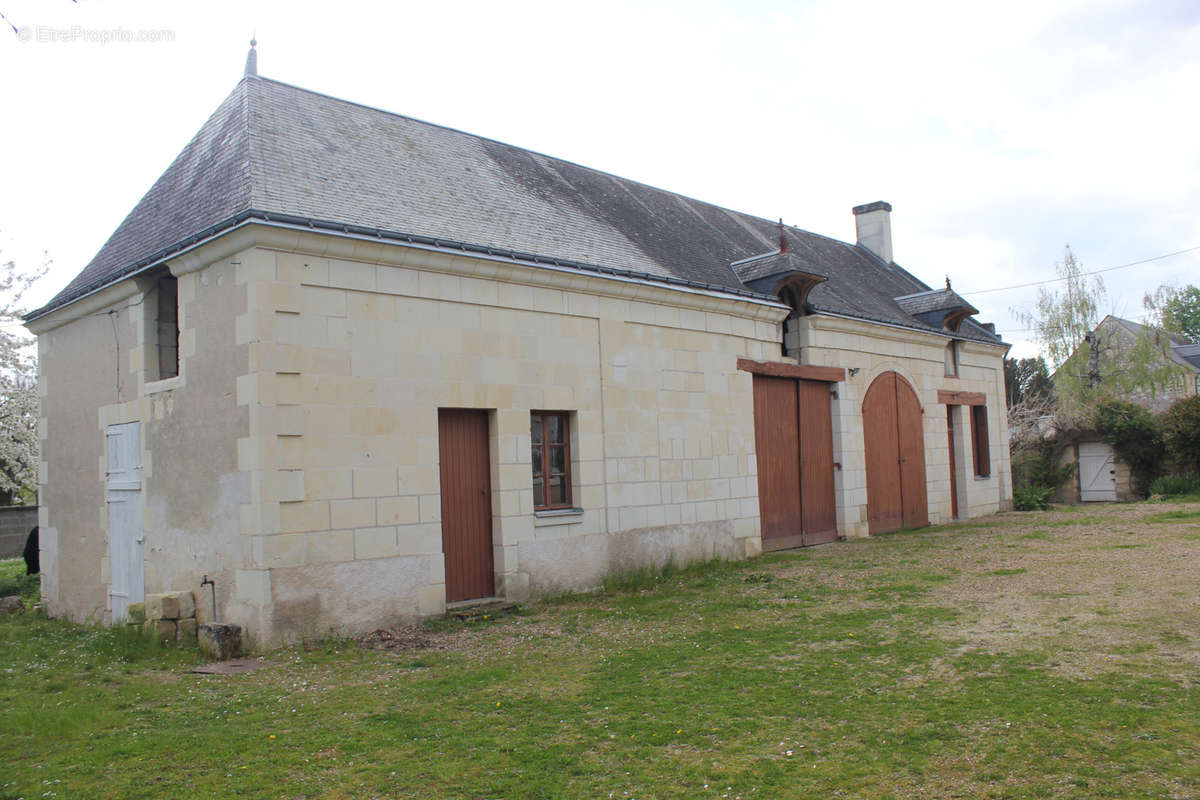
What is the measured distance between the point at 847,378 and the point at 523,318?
Result: 6829 millimetres

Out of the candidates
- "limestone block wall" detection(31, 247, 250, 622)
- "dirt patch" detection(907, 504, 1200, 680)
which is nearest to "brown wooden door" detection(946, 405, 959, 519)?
"dirt patch" detection(907, 504, 1200, 680)

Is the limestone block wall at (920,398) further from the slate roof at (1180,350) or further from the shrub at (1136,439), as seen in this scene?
the slate roof at (1180,350)

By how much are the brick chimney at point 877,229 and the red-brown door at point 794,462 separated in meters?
7.83

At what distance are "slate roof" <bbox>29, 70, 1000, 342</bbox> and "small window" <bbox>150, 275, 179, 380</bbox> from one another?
41 centimetres

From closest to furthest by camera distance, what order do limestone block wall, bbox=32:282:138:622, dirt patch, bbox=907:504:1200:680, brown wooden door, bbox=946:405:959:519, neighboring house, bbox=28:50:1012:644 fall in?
1. dirt patch, bbox=907:504:1200:680
2. neighboring house, bbox=28:50:1012:644
3. limestone block wall, bbox=32:282:138:622
4. brown wooden door, bbox=946:405:959:519

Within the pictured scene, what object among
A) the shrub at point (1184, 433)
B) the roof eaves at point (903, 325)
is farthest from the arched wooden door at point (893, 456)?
the shrub at point (1184, 433)

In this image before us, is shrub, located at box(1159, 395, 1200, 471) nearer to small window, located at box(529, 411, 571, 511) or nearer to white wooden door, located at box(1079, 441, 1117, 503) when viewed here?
white wooden door, located at box(1079, 441, 1117, 503)

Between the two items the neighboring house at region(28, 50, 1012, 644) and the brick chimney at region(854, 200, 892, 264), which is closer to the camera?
the neighboring house at region(28, 50, 1012, 644)

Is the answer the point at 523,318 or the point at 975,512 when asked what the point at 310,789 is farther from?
the point at 975,512

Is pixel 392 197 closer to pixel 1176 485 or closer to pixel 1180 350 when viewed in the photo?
pixel 1176 485

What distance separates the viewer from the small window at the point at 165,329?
1017 centimetres

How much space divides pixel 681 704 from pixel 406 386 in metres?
4.66

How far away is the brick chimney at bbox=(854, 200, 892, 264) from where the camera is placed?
21219 millimetres

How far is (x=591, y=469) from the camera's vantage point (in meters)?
10.9
